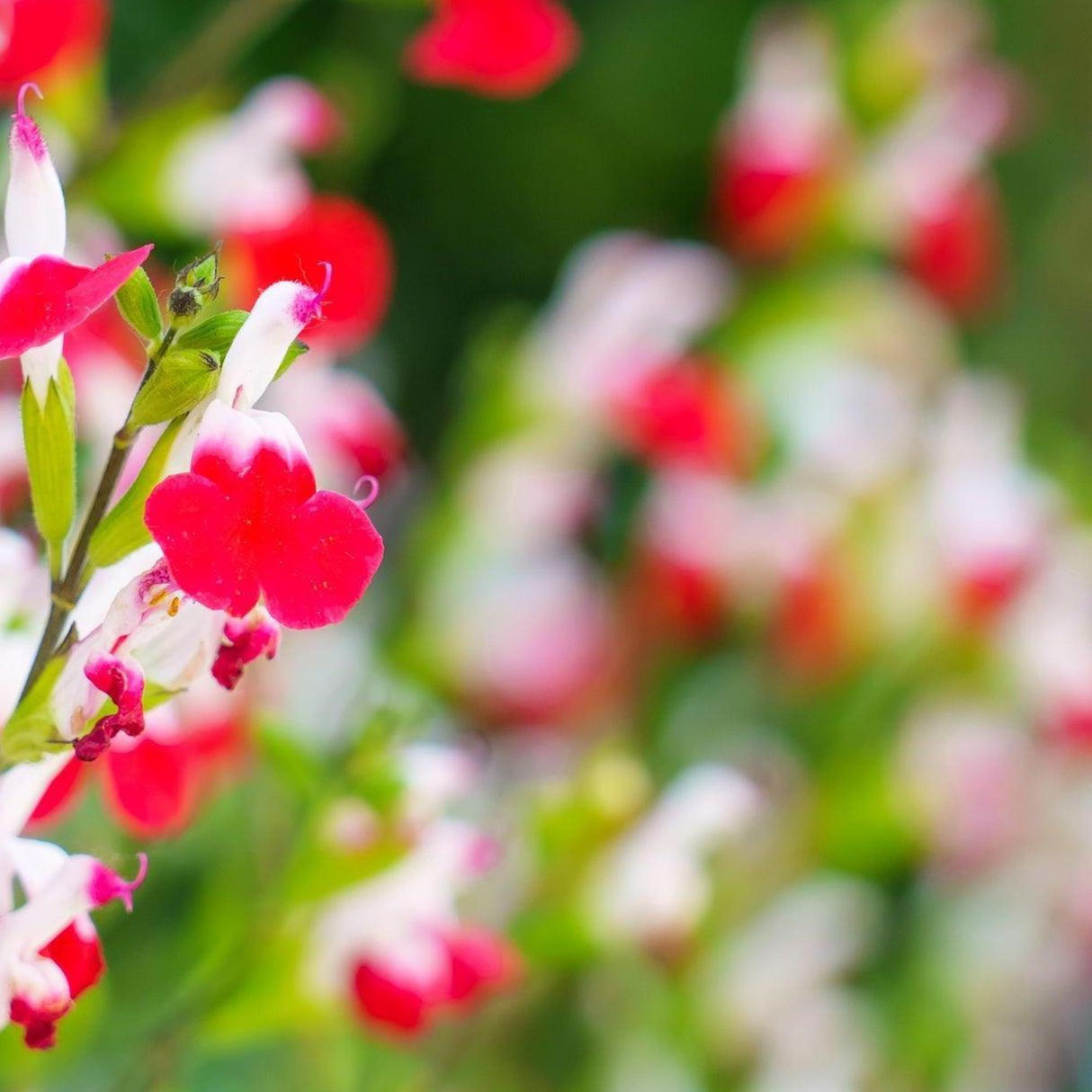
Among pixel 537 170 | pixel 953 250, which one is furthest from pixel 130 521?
pixel 537 170

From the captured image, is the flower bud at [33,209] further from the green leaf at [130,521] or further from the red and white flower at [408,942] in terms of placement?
the red and white flower at [408,942]

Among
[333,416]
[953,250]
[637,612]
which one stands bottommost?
[637,612]

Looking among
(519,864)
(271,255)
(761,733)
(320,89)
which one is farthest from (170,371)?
(761,733)

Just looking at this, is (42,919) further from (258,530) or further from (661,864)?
(661,864)

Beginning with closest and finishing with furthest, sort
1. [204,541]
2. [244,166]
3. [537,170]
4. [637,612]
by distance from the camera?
1. [204,541]
2. [244,166]
3. [637,612]
4. [537,170]

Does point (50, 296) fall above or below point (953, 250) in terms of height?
above

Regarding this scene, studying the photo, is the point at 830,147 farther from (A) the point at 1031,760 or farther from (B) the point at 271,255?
(B) the point at 271,255

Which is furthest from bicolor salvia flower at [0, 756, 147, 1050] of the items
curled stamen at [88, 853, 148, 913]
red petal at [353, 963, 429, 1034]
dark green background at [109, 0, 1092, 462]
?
dark green background at [109, 0, 1092, 462]

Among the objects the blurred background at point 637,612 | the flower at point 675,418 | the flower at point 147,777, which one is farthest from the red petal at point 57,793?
the flower at point 675,418
